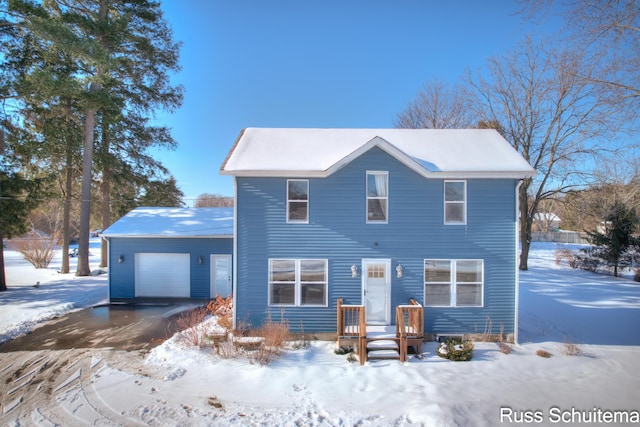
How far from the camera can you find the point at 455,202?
9148 millimetres

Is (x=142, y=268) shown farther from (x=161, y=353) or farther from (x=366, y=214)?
(x=366, y=214)

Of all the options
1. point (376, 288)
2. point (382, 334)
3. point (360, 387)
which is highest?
point (376, 288)

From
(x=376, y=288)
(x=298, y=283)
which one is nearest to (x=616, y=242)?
(x=376, y=288)

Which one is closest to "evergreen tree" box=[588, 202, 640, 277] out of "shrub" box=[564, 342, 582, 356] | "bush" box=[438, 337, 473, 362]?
"shrub" box=[564, 342, 582, 356]

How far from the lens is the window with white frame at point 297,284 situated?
9.04 meters

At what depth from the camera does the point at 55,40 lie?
13.3m

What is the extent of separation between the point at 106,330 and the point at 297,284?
244 inches

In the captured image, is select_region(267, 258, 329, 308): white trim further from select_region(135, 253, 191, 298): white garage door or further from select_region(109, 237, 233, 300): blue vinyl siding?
select_region(135, 253, 191, 298): white garage door

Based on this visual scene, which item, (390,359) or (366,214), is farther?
(366,214)

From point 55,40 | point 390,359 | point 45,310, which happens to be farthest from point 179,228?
point 390,359

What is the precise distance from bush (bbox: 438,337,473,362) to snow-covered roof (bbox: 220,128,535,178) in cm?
446

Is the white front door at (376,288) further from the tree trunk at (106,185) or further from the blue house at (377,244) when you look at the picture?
the tree trunk at (106,185)

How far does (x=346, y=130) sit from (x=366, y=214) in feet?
13.0

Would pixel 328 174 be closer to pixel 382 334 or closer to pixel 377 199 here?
pixel 377 199
